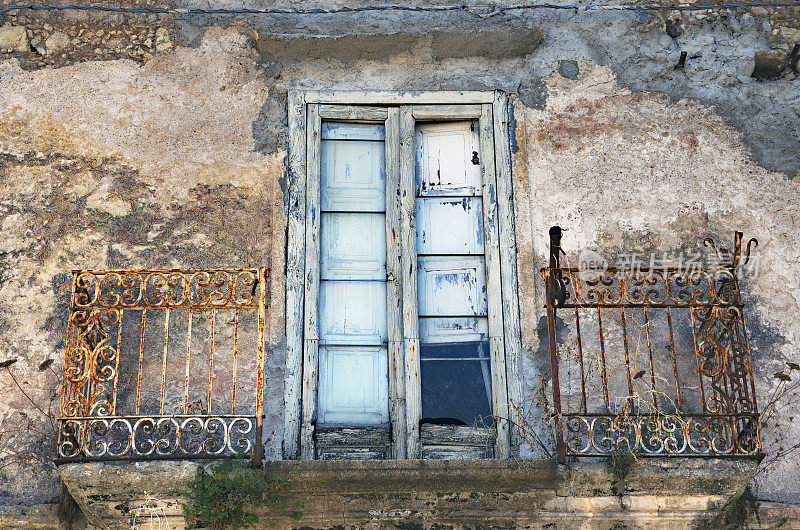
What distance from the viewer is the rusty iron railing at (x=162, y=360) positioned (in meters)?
5.16

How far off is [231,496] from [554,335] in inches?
72.2

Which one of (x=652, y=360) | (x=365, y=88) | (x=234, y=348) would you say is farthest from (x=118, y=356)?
Result: (x=652, y=360)

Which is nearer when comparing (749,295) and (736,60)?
(749,295)

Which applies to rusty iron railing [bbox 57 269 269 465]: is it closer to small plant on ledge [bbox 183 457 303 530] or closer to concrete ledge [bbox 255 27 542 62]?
small plant on ledge [bbox 183 457 303 530]

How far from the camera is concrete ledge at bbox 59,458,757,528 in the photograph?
4.86 meters

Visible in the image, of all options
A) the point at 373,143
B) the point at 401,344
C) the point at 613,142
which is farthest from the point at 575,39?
the point at 401,344

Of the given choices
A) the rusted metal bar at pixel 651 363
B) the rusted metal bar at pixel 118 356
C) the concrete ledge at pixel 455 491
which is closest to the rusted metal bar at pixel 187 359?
the rusted metal bar at pixel 118 356

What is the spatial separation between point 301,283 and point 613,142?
2.20 m

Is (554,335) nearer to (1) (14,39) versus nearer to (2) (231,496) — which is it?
(2) (231,496)

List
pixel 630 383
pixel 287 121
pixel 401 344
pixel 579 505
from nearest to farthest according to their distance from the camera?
1. pixel 579 505
2. pixel 630 383
3. pixel 401 344
4. pixel 287 121

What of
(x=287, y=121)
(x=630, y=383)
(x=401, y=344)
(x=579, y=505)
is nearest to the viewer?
(x=579, y=505)

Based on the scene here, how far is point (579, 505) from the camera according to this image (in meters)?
4.96

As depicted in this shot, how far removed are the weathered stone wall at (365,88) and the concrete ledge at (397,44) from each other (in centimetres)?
1

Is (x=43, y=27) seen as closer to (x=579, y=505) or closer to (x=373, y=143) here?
(x=373, y=143)
